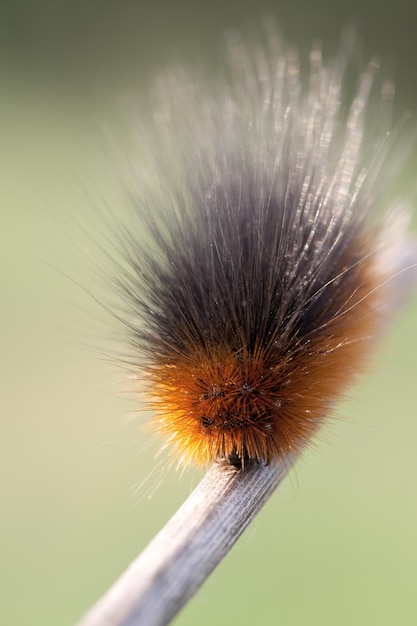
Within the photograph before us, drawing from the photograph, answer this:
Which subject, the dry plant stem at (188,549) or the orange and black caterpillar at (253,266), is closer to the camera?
the dry plant stem at (188,549)

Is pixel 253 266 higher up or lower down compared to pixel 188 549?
higher up

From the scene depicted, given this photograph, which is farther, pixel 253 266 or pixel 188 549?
pixel 253 266

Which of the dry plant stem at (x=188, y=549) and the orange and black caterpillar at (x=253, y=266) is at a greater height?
the orange and black caterpillar at (x=253, y=266)

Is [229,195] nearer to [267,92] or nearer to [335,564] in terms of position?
[267,92]
